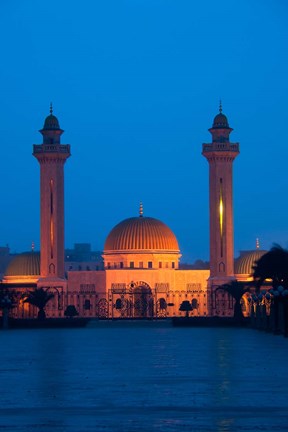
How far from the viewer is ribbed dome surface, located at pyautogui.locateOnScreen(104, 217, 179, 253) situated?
365ft

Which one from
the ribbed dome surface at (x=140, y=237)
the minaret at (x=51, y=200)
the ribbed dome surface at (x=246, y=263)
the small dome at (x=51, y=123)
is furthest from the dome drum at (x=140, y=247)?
the small dome at (x=51, y=123)

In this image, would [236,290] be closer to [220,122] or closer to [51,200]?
[220,122]

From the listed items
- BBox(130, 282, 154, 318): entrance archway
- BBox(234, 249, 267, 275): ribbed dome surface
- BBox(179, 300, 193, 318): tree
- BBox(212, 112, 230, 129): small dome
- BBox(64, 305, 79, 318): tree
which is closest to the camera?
BBox(64, 305, 79, 318): tree

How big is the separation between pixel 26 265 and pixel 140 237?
1062cm

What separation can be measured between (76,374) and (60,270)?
253 feet

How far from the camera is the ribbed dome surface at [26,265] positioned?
115 m

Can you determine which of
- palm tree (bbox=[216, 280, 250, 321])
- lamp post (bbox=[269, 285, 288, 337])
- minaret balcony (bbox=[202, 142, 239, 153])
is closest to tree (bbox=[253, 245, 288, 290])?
lamp post (bbox=[269, 285, 288, 337])

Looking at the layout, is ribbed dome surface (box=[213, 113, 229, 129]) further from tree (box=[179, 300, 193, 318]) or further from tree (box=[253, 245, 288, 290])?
tree (box=[253, 245, 288, 290])

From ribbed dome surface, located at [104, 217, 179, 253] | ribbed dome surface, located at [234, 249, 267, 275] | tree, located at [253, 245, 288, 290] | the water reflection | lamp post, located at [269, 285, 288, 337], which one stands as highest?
A: ribbed dome surface, located at [104, 217, 179, 253]

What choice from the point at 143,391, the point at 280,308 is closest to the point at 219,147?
the point at 280,308

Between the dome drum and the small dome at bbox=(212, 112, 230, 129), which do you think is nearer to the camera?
the small dome at bbox=(212, 112, 230, 129)

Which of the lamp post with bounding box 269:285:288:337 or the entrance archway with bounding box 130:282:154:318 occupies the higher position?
the entrance archway with bounding box 130:282:154:318

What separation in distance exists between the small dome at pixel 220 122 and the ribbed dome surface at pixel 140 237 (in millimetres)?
10761

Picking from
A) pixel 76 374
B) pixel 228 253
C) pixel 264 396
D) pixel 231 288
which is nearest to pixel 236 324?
pixel 231 288
